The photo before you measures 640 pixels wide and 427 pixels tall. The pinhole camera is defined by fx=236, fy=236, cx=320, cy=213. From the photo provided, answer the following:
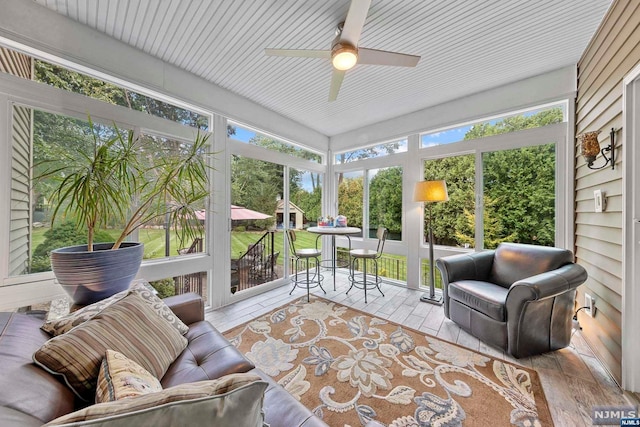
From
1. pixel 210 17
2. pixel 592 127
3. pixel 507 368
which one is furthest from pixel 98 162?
pixel 592 127

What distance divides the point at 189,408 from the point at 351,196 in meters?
4.44

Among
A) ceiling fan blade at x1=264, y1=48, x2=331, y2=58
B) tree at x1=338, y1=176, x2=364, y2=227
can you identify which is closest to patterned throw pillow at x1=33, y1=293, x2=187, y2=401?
ceiling fan blade at x1=264, y1=48, x2=331, y2=58

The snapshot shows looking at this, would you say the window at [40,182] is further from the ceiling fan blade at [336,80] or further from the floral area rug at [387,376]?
the ceiling fan blade at [336,80]

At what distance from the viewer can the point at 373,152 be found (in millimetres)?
4414

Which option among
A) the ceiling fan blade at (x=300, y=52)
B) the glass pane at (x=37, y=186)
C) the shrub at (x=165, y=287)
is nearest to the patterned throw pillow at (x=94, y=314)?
the glass pane at (x=37, y=186)

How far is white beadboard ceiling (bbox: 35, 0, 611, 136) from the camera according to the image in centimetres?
192

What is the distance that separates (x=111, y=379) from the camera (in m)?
0.79

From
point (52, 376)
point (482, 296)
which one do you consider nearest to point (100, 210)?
point (52, 376)

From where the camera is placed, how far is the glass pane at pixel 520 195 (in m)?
2.89

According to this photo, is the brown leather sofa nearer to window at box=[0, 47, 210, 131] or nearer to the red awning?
the red awning

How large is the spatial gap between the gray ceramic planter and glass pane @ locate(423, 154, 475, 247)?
3.59 m

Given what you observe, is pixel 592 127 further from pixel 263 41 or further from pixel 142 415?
pixel 142 415

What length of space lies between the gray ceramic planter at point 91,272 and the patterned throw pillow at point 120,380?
2.94 feet

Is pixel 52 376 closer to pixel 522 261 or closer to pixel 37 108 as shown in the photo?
pixel 37 108
